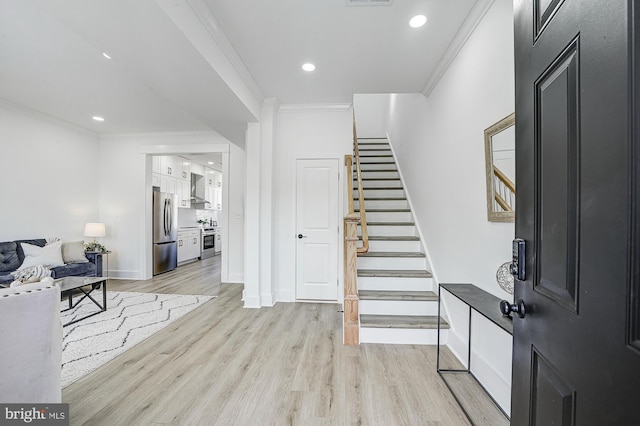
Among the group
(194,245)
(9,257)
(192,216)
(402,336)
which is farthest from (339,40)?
(192,216)

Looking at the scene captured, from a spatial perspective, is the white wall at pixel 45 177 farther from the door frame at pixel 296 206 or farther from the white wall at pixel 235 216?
the door frame at pixel 296 206

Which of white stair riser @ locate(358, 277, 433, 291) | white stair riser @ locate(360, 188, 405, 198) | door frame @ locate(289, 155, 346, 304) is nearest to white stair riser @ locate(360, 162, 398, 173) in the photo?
white stair riser @ locate(360, 188, 405, 198)

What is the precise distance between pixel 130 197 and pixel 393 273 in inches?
201

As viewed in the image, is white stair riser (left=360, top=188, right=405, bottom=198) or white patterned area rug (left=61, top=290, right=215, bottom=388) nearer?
white patterned area rug (left=61, top=290, right=215, bottom=388)

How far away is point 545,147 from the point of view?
753mm

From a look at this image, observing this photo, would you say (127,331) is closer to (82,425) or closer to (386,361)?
(82,425)

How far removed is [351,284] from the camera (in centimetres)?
271

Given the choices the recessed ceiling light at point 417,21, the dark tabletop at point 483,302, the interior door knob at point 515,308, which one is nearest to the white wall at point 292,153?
the recessed ceiling light at point 417,21

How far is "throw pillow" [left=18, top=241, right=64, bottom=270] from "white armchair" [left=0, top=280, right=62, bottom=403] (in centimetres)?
337

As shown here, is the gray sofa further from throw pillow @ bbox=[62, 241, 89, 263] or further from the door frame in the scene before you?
the door frame

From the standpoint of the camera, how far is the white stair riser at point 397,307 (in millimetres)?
2812

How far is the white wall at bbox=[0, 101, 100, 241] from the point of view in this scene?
390cm

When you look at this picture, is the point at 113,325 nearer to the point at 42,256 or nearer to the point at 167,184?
the point at 42,256

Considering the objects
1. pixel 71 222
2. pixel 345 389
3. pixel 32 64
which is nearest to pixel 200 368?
pixel 345 389
